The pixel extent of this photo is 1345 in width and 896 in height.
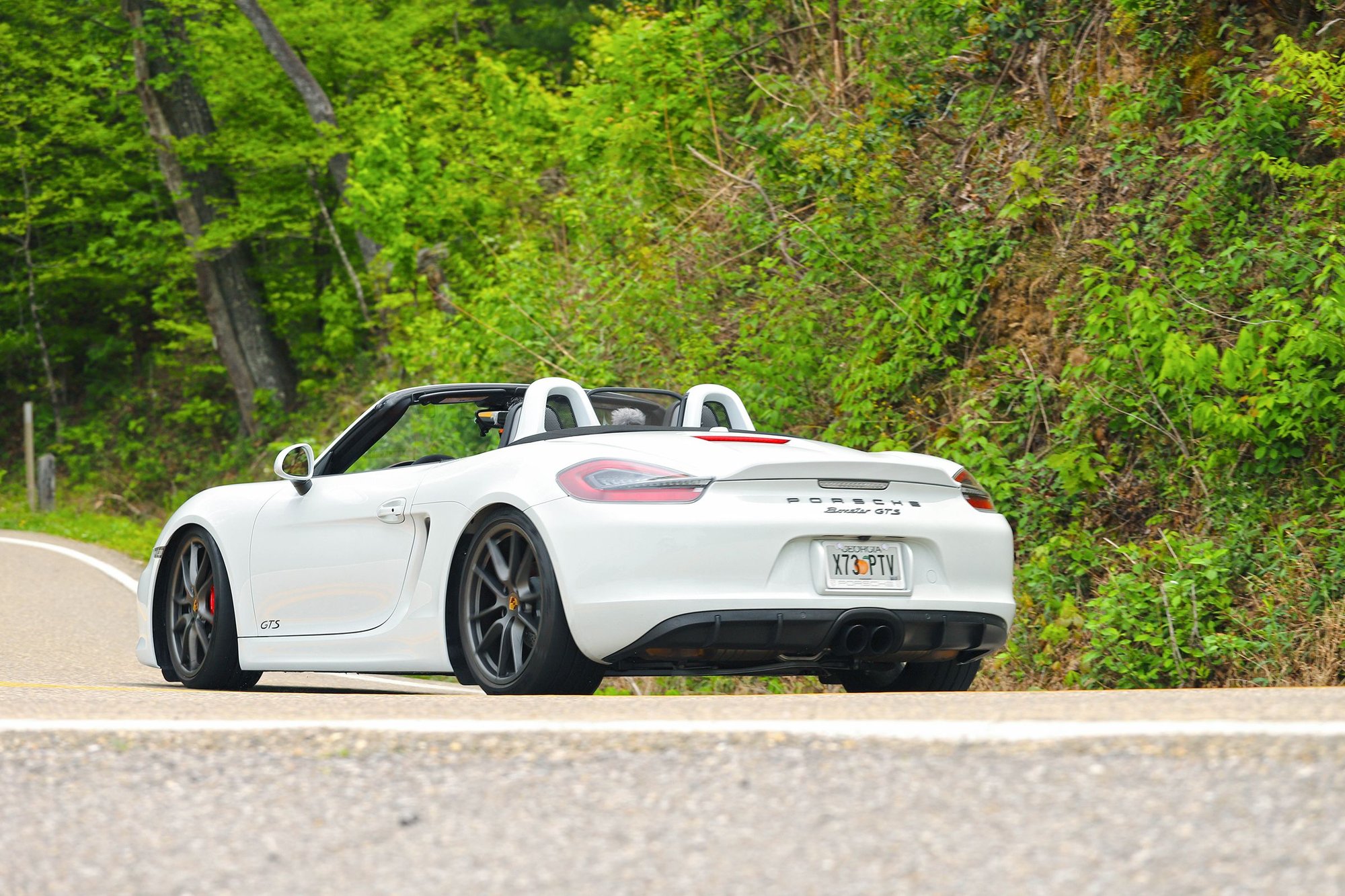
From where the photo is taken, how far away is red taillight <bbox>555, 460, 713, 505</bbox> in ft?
18.4

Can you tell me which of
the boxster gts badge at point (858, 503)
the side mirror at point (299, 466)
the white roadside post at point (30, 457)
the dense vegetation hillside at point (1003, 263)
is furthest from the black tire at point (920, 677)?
the white roadside post at point (30, 457)

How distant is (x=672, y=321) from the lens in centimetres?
1284

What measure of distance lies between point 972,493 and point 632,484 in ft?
4.94

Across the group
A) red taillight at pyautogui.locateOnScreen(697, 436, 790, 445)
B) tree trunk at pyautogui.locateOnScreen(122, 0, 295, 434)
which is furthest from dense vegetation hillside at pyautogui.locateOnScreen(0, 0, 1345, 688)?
tree trunk at pyautogui.locateOnScreen(122, 0, 295, 434)

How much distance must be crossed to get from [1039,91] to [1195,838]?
9201 mm

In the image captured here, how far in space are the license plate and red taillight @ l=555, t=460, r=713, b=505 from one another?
542 millimetres

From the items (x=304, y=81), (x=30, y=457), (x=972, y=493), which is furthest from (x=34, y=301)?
(x=972, y=493)

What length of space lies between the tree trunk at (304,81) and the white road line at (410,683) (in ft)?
55.7

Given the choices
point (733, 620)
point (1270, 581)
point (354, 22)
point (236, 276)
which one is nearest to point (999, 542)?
point (733, 620)

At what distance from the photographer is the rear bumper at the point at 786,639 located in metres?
5.51

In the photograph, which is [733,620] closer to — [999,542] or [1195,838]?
[999,542]

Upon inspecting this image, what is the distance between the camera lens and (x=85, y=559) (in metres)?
17.6

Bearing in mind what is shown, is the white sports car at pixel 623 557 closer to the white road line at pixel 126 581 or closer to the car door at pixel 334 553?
the car door at pixel 334 553

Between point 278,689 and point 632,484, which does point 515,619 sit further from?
point 278,689
